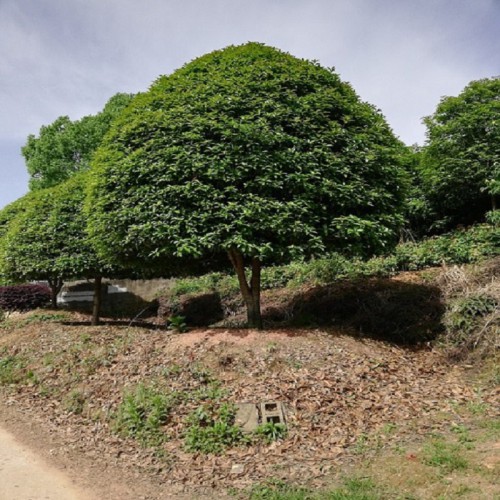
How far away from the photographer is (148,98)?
22.2 ft

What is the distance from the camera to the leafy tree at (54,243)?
938 centimetres

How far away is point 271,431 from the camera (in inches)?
169

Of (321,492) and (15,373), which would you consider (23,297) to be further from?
(321,492)

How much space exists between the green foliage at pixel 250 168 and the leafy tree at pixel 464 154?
7061mm

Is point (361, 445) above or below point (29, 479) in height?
above

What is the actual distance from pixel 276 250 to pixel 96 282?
6.22 m

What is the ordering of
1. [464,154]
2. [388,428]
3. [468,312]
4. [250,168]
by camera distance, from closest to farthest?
[388,428] → [250,168] → [468,312] → [464,154]

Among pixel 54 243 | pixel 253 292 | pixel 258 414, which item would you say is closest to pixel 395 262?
pixel 253 292

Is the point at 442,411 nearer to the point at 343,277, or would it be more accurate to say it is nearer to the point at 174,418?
the point at 174,418

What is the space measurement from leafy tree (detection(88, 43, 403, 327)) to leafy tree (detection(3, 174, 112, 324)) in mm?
2966

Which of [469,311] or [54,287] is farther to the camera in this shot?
[54,287]

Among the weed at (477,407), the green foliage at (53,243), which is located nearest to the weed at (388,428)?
the weed at (477,407)

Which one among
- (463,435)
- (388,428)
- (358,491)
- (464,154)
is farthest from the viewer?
(464,154)

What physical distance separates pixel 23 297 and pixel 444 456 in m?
15.6
